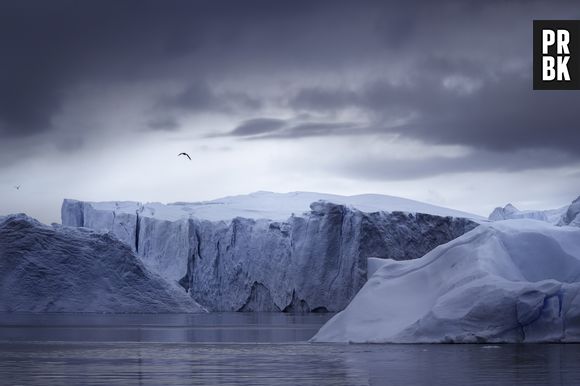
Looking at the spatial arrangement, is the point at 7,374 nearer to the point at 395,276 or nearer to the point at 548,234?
the point at 395,276

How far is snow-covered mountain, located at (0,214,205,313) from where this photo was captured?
47719mm

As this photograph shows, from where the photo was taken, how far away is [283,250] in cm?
6138

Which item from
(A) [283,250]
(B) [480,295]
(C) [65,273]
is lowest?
(C) [65,273]

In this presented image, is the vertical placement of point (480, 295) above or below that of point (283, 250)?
above

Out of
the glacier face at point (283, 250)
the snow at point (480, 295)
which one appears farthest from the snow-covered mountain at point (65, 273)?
the snow at point (480, 295)

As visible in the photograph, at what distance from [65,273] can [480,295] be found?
108 feet

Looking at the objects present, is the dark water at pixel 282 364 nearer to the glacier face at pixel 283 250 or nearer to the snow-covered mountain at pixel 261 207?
the glacier face at pixel 283 250

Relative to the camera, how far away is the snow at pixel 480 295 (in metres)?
18.4

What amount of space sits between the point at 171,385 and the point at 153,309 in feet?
129

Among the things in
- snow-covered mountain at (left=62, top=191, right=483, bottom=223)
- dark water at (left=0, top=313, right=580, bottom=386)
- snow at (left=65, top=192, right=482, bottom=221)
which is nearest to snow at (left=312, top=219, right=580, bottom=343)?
dark water at (left=0, top=313, right=580, bottom=386)

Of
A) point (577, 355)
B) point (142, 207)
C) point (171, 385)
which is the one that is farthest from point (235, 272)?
point (171, 385)

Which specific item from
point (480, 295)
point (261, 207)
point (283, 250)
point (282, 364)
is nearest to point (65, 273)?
point (283, 250)

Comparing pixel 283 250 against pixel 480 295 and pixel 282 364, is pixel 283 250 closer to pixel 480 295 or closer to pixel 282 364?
pixel 480 295

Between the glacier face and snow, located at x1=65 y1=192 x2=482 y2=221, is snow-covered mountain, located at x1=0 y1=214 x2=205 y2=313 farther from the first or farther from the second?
snow, located at x1=65 y1=192 x2=482 y2=221
